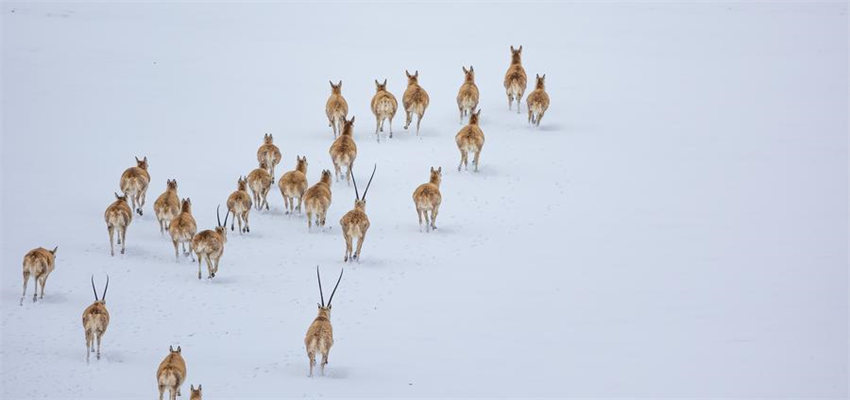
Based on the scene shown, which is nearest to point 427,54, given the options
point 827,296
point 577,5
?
point 577,5

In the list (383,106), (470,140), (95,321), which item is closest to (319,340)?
(95,321)

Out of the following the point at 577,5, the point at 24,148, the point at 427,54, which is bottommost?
the point at 24,148

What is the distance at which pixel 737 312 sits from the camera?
18.0 m

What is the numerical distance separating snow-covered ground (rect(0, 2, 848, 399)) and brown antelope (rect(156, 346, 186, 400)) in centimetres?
68

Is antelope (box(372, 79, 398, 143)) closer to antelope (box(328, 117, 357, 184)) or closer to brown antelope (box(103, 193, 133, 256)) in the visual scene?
antelope (box(328, 117, 357, 184))

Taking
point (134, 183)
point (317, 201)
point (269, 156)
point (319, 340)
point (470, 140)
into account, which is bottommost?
point (319, 340)

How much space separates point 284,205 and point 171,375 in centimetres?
816

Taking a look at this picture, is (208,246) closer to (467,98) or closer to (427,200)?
(427,200)

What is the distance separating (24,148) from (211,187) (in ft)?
16.2

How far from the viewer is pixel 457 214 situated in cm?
2194

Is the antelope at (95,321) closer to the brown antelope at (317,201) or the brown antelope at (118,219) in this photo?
the brown antelope at (118,219)

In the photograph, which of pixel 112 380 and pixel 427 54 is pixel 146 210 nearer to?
pixel 112 380

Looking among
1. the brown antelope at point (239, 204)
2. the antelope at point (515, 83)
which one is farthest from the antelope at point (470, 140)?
the brown antelope at point (239, 204)

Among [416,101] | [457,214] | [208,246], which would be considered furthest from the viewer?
[416,101]
